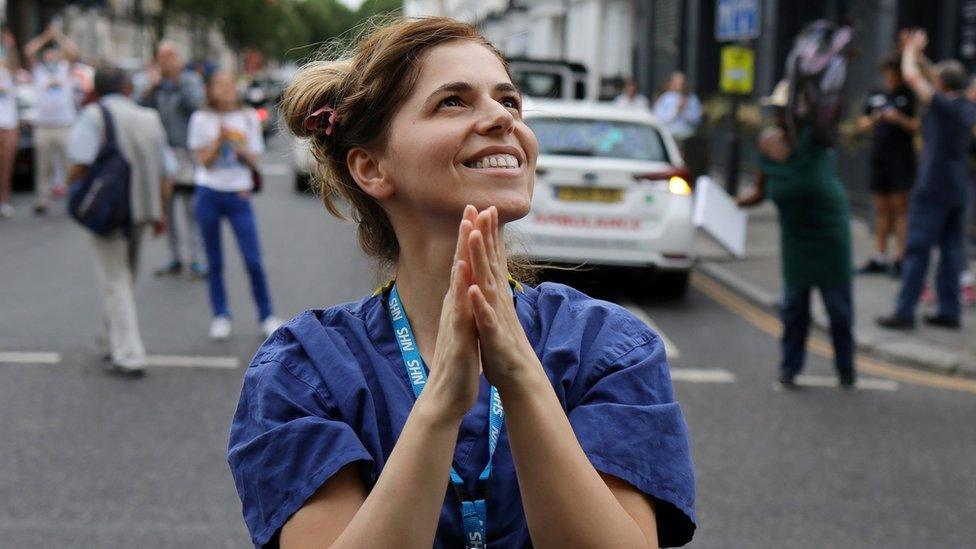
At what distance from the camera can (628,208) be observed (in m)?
9.87

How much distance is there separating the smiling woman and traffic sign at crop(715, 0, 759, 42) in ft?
43.7

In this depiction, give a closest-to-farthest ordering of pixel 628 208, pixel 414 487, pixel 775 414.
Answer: pixel 414 487
pixel 775 414
pixel 628 208

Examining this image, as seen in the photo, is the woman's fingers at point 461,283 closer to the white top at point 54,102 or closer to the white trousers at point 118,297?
the white trousers at point 118,297

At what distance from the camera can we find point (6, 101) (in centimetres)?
1452

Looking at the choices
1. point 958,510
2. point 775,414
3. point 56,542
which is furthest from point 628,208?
point 56,542

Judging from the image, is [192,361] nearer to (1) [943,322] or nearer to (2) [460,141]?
(1) [943,322]

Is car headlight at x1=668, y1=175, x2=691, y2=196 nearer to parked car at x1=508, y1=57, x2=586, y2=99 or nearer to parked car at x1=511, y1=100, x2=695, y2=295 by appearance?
parked car at x1=511, y1=100, x2=695, y2=295

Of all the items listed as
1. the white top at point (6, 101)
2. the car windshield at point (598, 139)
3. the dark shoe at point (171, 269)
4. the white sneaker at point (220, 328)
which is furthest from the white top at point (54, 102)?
the white sneaker at point (220, 328)

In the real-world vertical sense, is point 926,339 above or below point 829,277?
below

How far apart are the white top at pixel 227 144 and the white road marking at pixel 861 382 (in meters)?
3.86

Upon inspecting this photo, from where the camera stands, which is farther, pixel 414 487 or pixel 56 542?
pixel 56 542

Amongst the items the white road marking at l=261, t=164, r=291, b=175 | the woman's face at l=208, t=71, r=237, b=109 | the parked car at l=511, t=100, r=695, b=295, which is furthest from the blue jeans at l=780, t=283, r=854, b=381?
the white road marking at l=261, t=164, r=291, b=175

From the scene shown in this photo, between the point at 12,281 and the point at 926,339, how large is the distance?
24.0 ft

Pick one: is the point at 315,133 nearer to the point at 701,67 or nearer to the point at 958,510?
the point at 958,510
